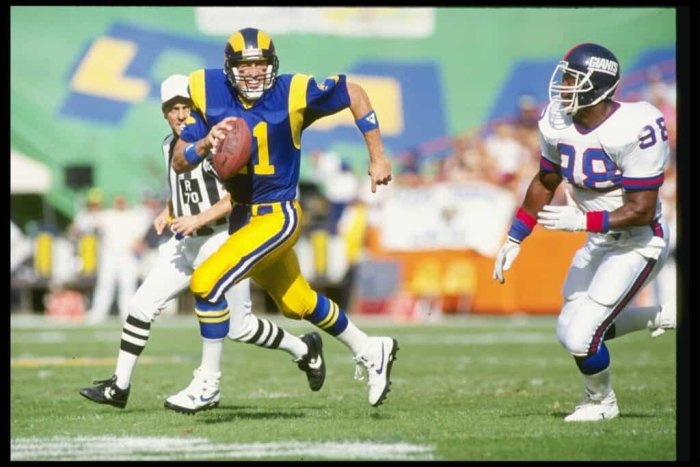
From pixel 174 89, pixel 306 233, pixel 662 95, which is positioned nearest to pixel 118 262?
pixel 306 233

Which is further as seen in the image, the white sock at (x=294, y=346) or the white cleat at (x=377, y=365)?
the white sock at (x=294, y=346)

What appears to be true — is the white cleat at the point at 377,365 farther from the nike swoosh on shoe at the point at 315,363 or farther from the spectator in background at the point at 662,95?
the spectator in background at the point at 662,95

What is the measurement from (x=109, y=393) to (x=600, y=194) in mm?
2700

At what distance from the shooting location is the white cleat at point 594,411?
255 inches

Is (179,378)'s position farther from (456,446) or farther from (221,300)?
(456,446)

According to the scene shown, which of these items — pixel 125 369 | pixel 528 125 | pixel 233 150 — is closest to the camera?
pixel 233 150

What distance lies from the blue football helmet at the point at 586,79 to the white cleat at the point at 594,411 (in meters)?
1.45

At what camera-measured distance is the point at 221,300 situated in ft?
20.9

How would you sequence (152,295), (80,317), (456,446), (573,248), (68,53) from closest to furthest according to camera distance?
(456,446)
(152,295)
(573,248)
(80,317)
(68,53)

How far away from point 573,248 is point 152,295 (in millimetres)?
9595

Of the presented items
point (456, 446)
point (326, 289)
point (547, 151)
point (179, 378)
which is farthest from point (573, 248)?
point (456, 446)

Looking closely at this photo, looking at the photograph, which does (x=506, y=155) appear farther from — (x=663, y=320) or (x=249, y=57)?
(x=249, y=57)

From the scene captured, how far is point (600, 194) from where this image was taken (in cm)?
654

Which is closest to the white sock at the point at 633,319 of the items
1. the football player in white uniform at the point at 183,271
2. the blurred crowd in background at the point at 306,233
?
the football player in white uniform at the point at 183,271
